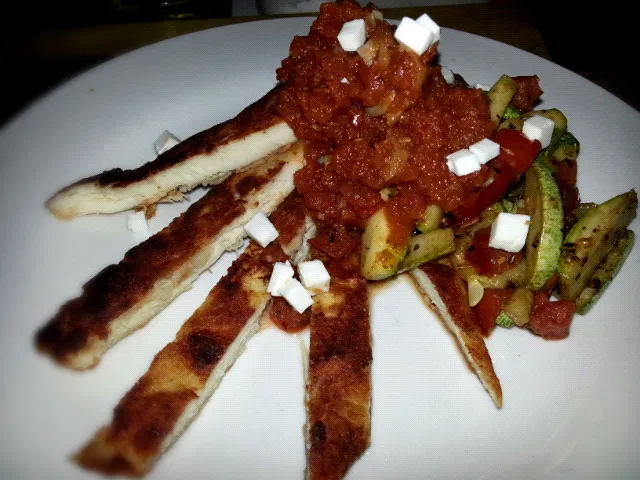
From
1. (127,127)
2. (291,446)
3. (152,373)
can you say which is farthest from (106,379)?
(127,127)

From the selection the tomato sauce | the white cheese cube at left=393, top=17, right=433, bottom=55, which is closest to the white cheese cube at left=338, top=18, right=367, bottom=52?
the tomato sauce

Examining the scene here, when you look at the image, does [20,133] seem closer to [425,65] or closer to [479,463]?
[425,65]

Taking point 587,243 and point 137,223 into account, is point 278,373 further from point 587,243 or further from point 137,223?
point 587,243

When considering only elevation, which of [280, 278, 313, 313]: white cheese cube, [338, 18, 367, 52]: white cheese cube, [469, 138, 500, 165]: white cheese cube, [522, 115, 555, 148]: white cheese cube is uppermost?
[338, 18, 367, 52]: white cheese cube

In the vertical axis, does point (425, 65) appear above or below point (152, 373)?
above

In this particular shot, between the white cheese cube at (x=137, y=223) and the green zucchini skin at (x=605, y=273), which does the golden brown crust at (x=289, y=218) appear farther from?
the green zucchini skin at (x=605, y=273)

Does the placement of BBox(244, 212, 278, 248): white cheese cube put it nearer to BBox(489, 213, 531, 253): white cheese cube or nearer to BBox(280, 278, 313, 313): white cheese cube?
BBox(280, 278, 313, 313): white cheese cube

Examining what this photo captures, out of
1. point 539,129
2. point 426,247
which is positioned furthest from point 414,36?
point 426,247
